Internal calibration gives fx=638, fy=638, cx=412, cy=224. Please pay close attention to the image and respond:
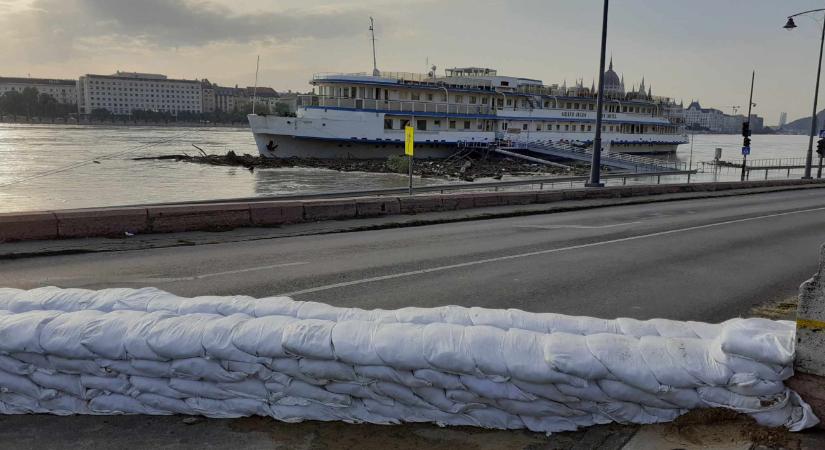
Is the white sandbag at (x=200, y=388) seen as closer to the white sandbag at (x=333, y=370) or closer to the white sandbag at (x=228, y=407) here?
the white sandbag at (x=228, y=407)

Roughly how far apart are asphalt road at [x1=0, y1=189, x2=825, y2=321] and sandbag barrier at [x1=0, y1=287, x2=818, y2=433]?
2.92 metres

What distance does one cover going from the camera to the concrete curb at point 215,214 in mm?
10664

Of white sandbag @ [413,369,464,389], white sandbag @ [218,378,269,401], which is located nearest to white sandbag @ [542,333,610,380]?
white sandbag @ [413,369,464,389]

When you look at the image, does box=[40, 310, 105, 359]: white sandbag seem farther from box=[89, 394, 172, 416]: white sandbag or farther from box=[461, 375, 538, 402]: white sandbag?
box=[461, 375, 538, 402]: white sandbag

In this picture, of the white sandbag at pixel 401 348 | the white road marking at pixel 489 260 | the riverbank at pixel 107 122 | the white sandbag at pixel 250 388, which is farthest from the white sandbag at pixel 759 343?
the riverbank at pixel 107 122

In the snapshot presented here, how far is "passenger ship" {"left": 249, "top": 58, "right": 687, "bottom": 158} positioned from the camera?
53719mm

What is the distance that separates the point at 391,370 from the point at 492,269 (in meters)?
5.49

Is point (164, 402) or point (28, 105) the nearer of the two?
point (164, 402)

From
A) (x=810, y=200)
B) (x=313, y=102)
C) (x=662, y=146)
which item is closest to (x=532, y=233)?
(x=810, y=200)

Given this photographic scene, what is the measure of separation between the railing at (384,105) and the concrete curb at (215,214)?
36809 mm

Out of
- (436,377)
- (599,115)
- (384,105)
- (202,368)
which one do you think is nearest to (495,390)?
(436,377)

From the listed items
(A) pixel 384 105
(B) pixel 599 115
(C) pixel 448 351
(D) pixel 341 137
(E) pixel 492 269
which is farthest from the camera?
(A) pixel 384 105

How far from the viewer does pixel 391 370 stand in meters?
4.04

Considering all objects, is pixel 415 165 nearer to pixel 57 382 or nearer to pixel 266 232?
pixel 266 232
